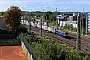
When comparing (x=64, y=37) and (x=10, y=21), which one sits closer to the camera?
(x=10, y=21)

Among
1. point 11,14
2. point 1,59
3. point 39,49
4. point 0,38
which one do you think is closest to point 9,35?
point 0,38

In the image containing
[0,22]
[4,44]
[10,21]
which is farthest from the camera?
[0,22]

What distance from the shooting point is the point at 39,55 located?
1977 centimetres

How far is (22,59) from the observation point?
29766 millimetres

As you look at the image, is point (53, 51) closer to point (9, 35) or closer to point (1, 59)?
point (1, 59)

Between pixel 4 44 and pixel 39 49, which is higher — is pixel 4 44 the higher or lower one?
the lower one

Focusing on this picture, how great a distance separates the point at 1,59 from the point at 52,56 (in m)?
12.6


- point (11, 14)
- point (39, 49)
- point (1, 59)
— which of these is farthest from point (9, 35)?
point (39, 49)

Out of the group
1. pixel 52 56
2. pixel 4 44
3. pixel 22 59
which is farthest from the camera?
pixel 4 44

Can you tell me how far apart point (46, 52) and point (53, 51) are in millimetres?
737

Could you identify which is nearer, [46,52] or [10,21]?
[46,52]

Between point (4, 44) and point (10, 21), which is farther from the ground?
point (10, 21)

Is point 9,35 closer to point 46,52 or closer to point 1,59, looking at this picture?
point 1,59

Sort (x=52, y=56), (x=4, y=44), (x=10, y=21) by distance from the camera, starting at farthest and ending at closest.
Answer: (x=10, y=21)
(x=4, y=44)
(x=52, y=56)
